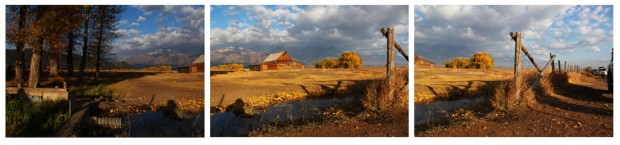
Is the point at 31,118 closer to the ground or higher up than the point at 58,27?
closer to the ground

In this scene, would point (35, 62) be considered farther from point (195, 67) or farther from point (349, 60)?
point (349, 60)

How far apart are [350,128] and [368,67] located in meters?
0.87

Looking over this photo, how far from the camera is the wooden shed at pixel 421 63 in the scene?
5.18 m

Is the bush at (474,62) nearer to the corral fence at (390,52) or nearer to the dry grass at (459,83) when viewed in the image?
the dry grass at (459,83)

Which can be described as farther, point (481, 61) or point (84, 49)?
point (84, 49)

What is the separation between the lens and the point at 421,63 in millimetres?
5207

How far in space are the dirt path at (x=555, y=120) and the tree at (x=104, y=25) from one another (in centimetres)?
452

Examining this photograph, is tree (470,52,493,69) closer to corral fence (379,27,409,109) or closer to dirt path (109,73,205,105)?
corral fence (379,27,409,109)

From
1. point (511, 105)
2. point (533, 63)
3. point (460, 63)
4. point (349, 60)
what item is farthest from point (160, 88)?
point (533, 63)

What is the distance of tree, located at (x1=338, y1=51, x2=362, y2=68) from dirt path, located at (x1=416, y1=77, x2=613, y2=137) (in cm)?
128

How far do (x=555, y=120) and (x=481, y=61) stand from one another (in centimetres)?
121

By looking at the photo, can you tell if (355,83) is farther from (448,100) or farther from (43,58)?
(43,58)

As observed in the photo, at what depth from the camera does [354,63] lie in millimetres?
5465

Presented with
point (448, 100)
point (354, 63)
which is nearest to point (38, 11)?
point (354, 63)
